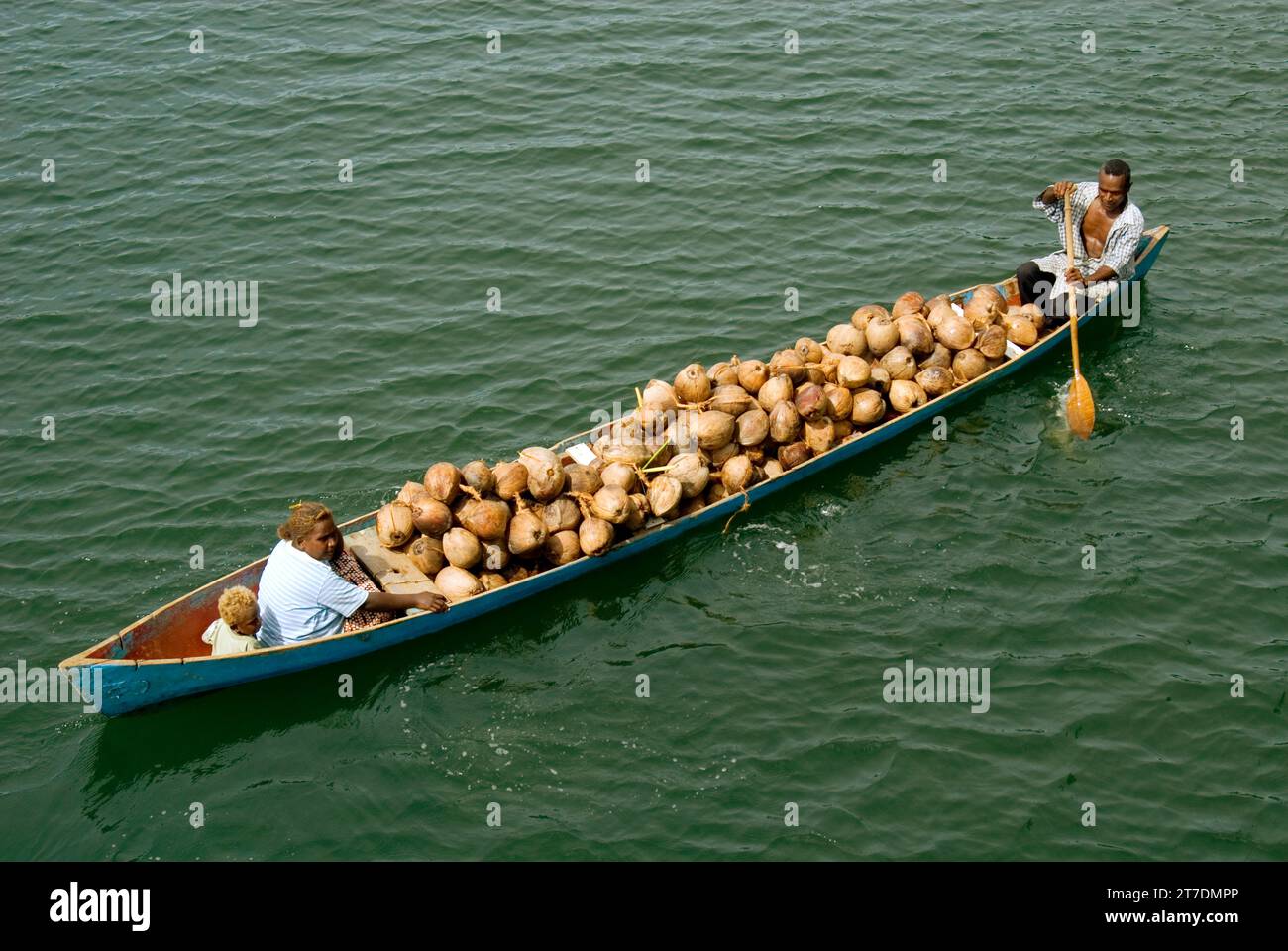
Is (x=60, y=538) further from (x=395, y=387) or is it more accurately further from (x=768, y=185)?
(x=768, y=185)

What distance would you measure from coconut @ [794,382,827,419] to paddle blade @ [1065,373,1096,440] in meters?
2.62

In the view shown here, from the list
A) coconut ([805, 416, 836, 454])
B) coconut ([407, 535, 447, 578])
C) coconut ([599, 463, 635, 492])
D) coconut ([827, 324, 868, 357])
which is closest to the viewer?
coconut ([407, 535, 447, 578])

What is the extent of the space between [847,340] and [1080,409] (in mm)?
2377

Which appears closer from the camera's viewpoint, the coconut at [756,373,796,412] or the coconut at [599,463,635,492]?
the coconut at [599,463,635,492]

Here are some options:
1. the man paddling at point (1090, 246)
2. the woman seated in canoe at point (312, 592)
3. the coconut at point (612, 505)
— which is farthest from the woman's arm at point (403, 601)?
the man paddling at point (1090, 246)

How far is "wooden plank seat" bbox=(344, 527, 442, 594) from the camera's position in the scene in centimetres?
1052

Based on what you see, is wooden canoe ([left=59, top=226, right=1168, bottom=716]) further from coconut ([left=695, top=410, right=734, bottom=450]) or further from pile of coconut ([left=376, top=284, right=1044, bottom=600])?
coconut ([left=695, top=410, right=734, bottom=450])

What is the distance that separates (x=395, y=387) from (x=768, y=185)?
19.5 ft

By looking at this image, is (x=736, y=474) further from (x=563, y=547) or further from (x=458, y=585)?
(x=458, y=585)

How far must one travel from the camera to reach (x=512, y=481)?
10.7 m

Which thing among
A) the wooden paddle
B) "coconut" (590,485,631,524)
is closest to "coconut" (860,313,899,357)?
the wooden paddle

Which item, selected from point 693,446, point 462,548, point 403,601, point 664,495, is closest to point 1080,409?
point 693,446

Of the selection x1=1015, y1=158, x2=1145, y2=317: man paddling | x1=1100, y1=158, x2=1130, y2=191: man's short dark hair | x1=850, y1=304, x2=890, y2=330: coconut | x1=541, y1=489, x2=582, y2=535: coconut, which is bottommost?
x1=541, y1=489, x2=582, y2=535: coconut
